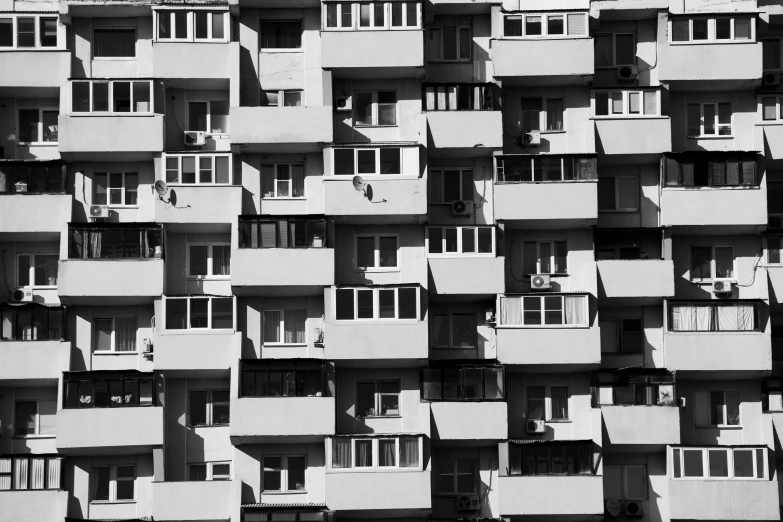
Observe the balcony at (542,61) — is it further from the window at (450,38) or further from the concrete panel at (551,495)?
the concrete panel at (551,495)

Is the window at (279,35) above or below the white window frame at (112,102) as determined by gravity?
above

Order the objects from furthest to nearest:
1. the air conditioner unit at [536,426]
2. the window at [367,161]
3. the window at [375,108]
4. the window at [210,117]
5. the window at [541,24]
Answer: the window at [210,117], the window at [375,108], the window at [541,24], the window at [367,161], the air conditioner unit at [536,426]

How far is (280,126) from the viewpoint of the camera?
48.1 meters

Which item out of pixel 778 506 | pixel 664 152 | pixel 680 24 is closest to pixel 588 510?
pixel 778 506

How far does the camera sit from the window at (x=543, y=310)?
47.4m

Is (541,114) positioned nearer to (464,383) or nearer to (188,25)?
(464,383)

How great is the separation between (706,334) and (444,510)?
8667 mm

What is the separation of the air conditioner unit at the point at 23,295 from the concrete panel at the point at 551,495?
14.2 meters

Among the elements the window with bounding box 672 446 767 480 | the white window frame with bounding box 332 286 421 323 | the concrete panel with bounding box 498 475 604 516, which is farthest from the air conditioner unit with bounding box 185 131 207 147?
the window with bounding box 672 446 767 480

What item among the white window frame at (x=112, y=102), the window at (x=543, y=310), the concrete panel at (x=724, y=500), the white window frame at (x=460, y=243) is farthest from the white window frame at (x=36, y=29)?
the concrete panel at (x=724, y=500)

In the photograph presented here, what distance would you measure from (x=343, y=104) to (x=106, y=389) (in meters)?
10.4

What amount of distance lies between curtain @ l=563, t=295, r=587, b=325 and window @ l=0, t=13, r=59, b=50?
643 inches

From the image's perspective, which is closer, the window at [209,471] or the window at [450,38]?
the window at [209,471]

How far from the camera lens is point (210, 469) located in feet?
156
